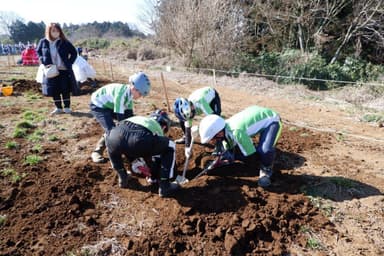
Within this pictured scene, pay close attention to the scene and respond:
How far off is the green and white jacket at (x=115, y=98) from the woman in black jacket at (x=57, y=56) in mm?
2739

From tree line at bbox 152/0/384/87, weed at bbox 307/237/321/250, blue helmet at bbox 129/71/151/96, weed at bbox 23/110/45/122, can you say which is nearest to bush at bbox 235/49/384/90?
tree line at bbox 152/0/384/87

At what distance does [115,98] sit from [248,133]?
6.26 feet

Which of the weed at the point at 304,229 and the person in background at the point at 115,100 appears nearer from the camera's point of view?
the weed at the point at 304,229

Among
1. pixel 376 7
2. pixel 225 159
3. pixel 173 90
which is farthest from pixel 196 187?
pixel 376 7

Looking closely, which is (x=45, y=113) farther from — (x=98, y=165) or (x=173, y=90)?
(x=173, y=90)

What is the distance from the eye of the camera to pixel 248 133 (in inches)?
162

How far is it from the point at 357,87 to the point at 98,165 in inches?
417

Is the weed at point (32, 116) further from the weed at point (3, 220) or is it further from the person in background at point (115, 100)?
the weed at point (3, 220)

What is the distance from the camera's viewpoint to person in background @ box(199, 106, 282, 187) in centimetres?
387

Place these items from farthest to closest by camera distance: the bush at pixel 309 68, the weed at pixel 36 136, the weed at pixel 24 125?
the bush at pixel 309 68
the weed at pixel 24 125
the weed at pixel 36 136

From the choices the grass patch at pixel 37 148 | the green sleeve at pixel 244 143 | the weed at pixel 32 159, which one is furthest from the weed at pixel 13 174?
the green sleeve at pixel 244 143

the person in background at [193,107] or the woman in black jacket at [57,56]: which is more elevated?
the woman in black jacket at [57,56]

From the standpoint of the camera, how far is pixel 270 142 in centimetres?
418

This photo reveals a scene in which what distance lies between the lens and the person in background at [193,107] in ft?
15.9
